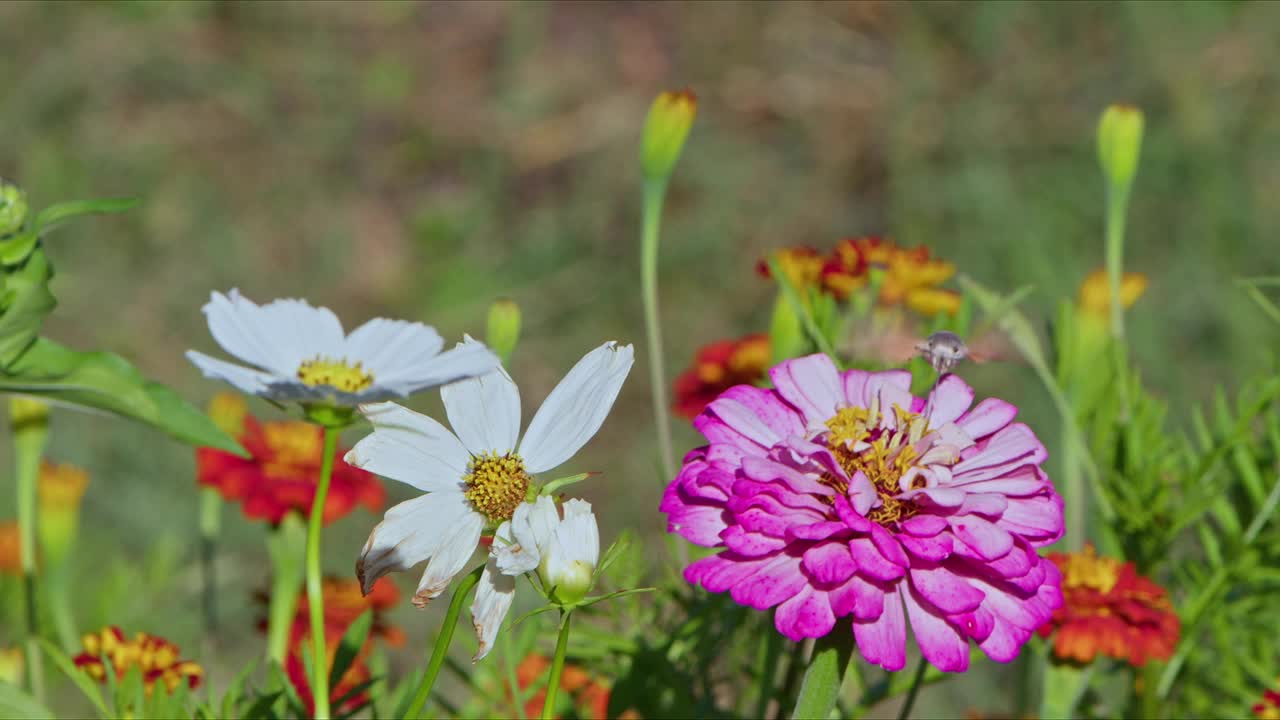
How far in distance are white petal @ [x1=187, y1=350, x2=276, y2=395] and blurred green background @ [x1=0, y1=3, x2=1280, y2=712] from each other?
135 centimetres

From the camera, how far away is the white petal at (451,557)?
0.40 metres

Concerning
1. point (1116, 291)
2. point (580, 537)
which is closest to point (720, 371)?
point (1116, 291)

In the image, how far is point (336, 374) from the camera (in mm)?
416

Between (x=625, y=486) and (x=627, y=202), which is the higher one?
(x=627, y=202)

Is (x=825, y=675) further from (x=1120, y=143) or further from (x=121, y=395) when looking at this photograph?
(x=1120, y=143)

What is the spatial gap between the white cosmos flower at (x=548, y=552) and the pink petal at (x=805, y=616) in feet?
0.19

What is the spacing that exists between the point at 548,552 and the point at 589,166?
78.0 inches

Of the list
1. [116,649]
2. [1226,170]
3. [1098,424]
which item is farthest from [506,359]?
[1226,170]

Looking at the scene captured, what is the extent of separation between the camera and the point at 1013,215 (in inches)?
79.9

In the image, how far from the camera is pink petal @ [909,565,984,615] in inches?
15.7

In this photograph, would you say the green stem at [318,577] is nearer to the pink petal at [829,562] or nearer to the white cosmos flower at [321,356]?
the white cosmos flower at [321,356]

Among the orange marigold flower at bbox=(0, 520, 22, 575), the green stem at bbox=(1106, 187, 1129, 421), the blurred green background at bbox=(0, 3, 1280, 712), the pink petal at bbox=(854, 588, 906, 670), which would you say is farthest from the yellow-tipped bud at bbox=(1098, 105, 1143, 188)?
the blurred green background at bbox=(0, 3, 1280, 712)

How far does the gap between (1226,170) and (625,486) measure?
100 centimetres

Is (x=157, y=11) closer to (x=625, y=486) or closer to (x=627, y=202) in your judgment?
(x=627, y=202)
